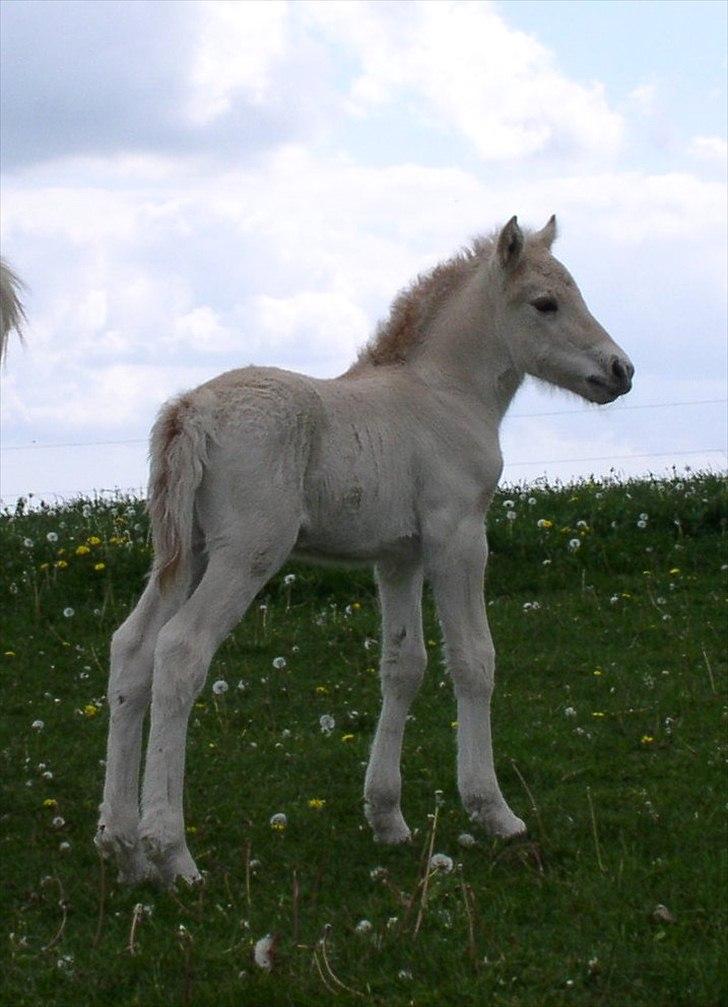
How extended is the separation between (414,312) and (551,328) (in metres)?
0.72

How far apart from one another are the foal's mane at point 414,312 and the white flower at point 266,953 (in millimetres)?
3449

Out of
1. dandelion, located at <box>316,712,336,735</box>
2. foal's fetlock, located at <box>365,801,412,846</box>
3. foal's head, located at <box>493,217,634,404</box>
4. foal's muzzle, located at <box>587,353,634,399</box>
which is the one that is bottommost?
foal's fetlock, located at <box>365,801,412,846</box>

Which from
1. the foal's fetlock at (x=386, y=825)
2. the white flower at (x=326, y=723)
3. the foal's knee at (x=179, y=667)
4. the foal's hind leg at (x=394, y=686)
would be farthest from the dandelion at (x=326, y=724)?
the foal's knee at (x=179, y=667)

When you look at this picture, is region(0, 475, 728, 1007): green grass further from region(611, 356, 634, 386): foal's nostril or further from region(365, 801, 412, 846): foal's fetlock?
region(611, 356, 634, 386): foal's nostril

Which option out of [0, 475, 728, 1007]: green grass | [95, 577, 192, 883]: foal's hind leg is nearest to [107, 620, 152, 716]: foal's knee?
[95, 577, 192, 883]: foal's hind leg

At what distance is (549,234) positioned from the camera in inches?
324

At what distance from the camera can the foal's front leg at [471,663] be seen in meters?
7.12

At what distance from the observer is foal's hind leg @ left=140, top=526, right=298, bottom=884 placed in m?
6.20

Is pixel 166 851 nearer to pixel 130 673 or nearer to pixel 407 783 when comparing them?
pixel 130 673

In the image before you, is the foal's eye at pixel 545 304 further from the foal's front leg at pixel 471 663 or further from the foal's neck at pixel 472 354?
the foal's front leg at pixel 471 663

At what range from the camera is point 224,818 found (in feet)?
24.8

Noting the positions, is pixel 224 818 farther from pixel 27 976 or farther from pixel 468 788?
pixel 27 976

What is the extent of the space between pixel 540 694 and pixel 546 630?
1.42 meters

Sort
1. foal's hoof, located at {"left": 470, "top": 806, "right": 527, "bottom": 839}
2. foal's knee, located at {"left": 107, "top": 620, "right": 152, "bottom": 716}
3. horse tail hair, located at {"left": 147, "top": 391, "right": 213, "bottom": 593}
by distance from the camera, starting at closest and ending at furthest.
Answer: horse tail hair, located at {"left": 147, "top": 391, "right": 213, "bottom": 593} → foal's knee, located at {"left": 107, "top": 620, "right": 152, "bottom": 716} → foal's hoof, located at {"left": 470, "top": 806, "right": 527, "bottom": 839}
